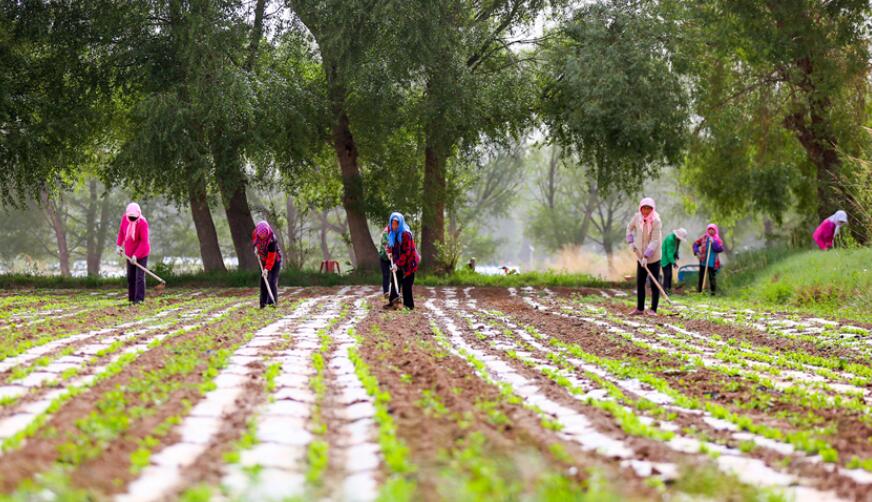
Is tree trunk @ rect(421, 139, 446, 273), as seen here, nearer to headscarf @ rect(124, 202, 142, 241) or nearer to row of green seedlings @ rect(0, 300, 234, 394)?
headscarf @ rect(124, 202, 142, 241)

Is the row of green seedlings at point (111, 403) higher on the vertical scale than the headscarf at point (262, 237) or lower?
lower

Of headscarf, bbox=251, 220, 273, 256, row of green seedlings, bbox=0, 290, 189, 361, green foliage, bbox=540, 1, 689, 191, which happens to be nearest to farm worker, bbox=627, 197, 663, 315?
headscarf, bbox=251, 220, 273, 256

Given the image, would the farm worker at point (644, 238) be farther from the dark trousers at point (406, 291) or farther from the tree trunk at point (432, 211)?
the tree trunk at point (432, 211)

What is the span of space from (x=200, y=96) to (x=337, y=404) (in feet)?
66.2

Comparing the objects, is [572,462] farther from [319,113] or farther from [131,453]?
[319,113]

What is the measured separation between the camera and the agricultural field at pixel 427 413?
14.9 ft

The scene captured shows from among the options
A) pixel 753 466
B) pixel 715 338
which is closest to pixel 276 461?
pixel 753 466

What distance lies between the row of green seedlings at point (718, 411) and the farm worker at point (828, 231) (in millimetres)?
15962

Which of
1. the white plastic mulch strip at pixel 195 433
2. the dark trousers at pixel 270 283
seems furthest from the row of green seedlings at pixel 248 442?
the dark trousers at pixel 270 283

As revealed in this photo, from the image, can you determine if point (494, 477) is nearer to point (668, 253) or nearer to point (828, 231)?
point (668, 253)

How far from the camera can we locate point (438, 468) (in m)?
4.77

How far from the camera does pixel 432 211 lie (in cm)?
3098

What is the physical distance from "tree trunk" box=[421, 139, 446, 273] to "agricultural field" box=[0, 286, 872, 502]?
17394 millimetres

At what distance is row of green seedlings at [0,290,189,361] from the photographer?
32.2ft
